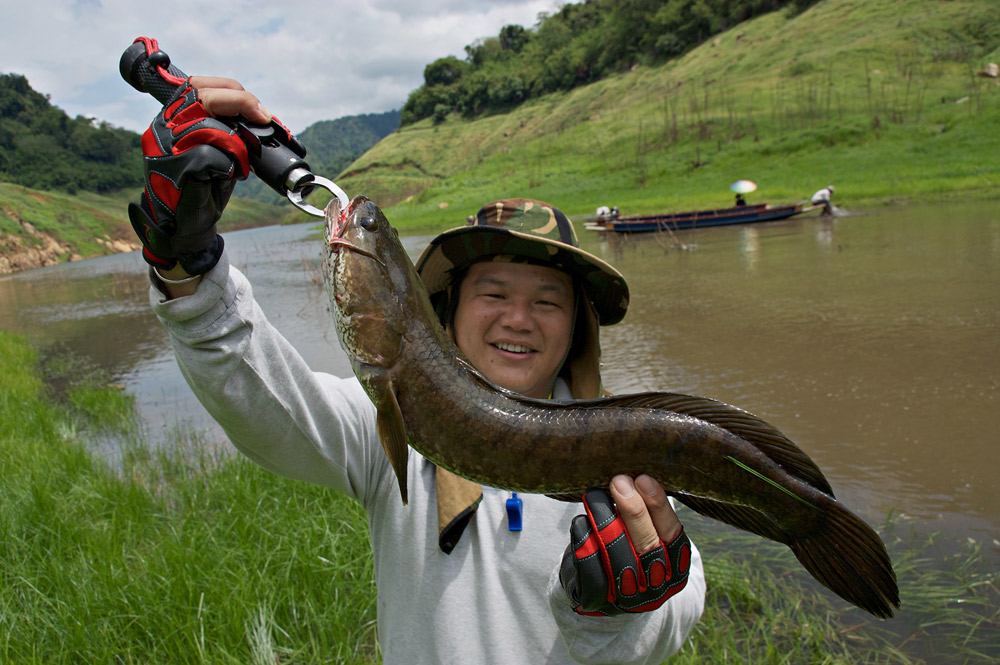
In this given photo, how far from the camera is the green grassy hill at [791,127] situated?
26125 millimetres

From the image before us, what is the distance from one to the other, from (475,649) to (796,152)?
3450 centimetres

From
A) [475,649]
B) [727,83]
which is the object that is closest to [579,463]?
[475,649]

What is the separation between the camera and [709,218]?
22.8 metres

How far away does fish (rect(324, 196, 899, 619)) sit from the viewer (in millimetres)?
1734

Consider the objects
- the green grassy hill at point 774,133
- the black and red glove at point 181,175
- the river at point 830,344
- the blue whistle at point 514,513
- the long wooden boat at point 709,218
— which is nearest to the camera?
the black and red glove at point 181,175

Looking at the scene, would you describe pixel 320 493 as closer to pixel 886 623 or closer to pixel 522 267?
pixel 522 267

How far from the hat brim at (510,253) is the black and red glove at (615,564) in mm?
1099

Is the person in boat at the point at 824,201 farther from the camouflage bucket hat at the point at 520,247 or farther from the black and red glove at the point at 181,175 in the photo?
the black and red glove at the point at 181,175

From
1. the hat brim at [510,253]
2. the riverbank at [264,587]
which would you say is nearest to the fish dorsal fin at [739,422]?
the hat brim at [510,253]

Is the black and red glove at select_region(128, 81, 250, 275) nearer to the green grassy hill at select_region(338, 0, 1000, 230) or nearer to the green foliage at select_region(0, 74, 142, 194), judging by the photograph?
the green grassy hill at select_region(338, 0, 1000, 230)

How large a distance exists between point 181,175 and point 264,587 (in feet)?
9.07

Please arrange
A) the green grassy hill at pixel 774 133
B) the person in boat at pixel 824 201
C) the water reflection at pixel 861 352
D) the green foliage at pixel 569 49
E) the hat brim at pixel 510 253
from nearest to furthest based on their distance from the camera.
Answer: the hat brim at pixel 510 253 → the water reflection at pixel 861 352 → the person in boat at pixel 824 201 → the green grassy hill at pixel 774 133 → the green foliage at pixel 569 49

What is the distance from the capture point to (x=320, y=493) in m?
4.64

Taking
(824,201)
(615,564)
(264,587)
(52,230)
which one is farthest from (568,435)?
(52,230)
